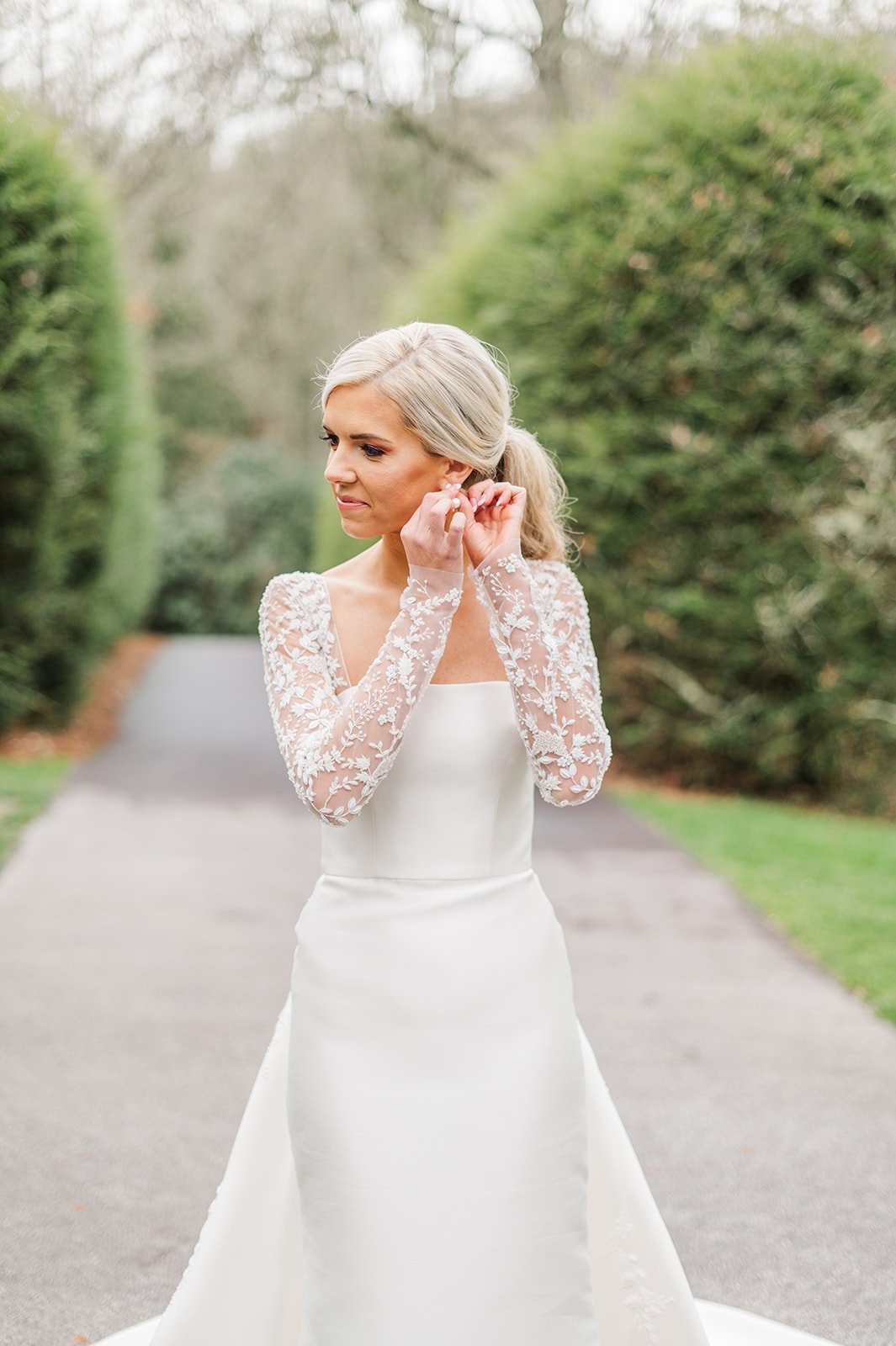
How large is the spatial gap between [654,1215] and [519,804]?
3.03ft

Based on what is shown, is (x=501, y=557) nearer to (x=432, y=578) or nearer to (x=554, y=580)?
(x=432, y=578)

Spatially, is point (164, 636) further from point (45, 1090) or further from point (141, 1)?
point (45, 1090)

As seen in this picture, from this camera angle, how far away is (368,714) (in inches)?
80.2

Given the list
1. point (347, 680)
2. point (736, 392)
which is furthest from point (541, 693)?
point (736, 392)

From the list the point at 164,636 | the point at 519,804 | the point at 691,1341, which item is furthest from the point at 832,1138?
the point at 164,636

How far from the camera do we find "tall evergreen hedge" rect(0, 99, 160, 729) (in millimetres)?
8758

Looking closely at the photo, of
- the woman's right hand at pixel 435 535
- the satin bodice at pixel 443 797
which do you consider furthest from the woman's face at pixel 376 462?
the satin bodice at pixel 443 797

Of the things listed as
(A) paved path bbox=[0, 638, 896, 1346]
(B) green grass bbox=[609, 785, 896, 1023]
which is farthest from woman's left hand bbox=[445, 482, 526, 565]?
(B) green grass bbox=[609, 785, 896, 1023]

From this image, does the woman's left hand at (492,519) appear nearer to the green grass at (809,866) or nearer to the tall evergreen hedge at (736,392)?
the green grass at (809,866)

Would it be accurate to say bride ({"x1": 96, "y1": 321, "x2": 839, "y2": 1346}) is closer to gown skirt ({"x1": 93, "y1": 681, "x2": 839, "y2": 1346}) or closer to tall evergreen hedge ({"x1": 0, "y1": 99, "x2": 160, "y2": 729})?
gown skirt ({"x1": 93, "y1": 681, "x2": 839, "y2": 1346})

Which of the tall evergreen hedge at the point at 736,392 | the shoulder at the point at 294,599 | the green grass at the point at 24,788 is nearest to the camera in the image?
the shoulder at the point at 294,599

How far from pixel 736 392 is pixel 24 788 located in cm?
549

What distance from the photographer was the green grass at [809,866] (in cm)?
598

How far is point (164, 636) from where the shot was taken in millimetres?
21375
